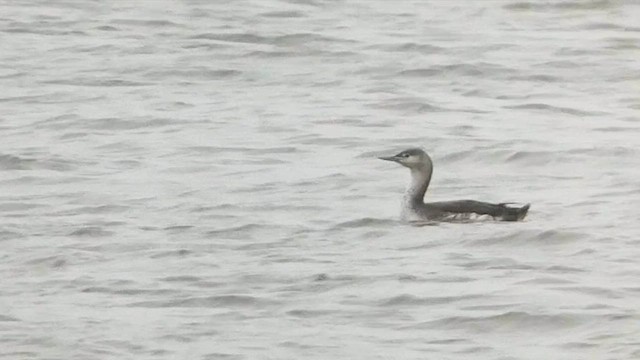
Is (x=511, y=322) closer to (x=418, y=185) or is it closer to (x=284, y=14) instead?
(x=418, y=185)

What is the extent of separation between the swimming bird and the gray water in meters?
0.17

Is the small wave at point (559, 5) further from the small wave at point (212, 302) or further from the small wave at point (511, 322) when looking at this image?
the small wave at point (511, 322)

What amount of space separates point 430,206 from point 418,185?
40cm

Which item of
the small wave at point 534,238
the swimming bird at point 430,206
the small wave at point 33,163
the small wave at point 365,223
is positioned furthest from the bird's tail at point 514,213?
the small wave at point 33,163

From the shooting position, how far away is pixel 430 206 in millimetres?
17125

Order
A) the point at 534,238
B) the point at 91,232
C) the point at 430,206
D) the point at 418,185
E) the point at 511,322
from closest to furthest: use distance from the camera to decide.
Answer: the point at 511,322, the point at 534,238, the point at 91,232, the point at 430,206, the point at 418,185

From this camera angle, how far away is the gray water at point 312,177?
→ 522 inches

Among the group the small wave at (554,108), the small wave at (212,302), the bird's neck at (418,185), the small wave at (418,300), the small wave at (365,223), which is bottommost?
the small wave at (554,108)

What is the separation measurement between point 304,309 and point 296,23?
13589 millimetres

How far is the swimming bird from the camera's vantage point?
16631 mm

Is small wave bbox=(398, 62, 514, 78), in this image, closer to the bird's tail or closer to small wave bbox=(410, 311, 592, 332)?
the bird's tail

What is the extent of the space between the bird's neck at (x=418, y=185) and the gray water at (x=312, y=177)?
185 millimetres

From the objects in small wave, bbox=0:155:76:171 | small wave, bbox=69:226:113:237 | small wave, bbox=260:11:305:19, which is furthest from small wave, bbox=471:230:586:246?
small wave, bbox=260:11:305:19

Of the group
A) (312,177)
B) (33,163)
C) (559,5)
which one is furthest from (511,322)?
(559,5)
